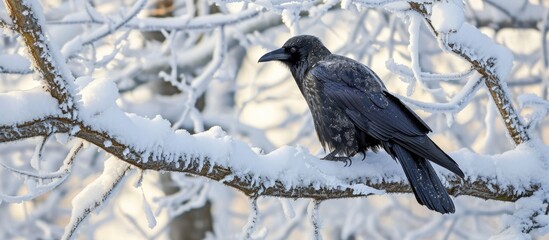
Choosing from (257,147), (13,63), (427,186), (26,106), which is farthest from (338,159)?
(26,106)

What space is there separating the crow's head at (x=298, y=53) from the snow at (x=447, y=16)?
1.99m

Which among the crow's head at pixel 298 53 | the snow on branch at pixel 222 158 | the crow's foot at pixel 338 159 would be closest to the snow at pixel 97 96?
the snow on branch at pixel 222 158

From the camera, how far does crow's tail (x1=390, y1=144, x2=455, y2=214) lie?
3.30 metres

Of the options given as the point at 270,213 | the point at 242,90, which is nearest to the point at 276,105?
the point at 242,90

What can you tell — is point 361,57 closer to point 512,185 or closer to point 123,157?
point 512,185

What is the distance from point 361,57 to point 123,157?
159 inches

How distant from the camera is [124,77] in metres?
6.94

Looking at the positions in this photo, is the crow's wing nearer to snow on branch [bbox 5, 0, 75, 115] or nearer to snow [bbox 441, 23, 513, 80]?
snow [bbox 441, 23, 513, 80]

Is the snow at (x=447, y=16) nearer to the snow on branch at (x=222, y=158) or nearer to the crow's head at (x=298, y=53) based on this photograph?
the snow on branch at (x=222, y=158)

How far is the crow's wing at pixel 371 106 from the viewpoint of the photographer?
3.65m

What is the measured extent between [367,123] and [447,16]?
1230 mm

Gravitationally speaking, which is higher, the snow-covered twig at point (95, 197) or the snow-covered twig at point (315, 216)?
the snow-covered twig at point (95, 197)

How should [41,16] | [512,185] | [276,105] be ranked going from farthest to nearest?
[276,105] < [512,185] < [41,16]

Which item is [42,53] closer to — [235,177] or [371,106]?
[235,177]
